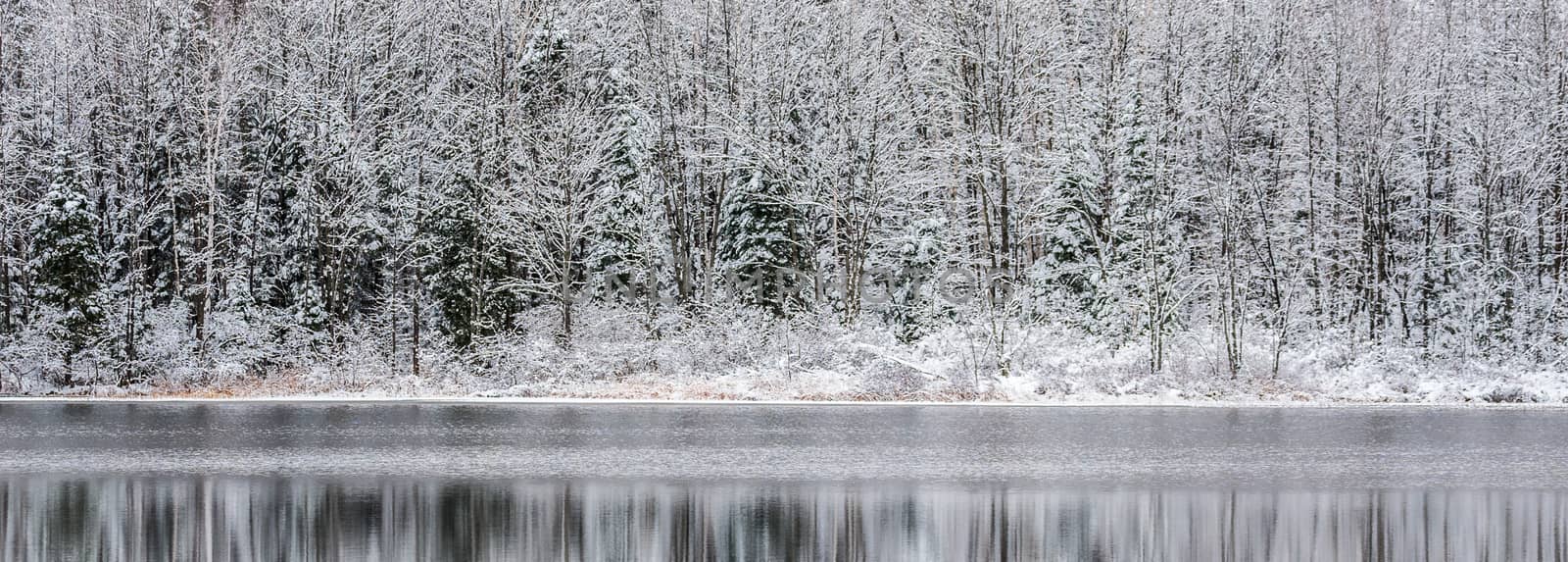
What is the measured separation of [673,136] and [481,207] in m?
6.96

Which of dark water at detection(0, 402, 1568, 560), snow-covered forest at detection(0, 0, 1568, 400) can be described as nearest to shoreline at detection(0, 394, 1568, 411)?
snow-covered forest at detection(0, 0, 1568, 400)

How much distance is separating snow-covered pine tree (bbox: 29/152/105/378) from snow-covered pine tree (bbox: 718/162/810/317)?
52.4 feet

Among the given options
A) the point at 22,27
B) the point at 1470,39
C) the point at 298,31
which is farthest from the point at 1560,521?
the point at 22,27

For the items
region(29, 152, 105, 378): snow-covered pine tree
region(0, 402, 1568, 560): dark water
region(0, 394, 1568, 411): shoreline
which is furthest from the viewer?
region(29, 152, 105, 378): snow-covered pine tree

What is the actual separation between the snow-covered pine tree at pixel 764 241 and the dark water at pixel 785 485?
1305 centimetres

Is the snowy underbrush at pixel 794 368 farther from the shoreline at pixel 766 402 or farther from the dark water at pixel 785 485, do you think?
the dark water at pixel 785 485

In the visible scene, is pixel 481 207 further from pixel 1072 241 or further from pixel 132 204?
pixel 1072 241

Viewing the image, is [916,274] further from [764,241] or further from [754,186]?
[754,186]

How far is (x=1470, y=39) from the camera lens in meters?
36.7

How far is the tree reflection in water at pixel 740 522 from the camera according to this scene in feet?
37.9

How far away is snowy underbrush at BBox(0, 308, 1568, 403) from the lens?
1152 inches

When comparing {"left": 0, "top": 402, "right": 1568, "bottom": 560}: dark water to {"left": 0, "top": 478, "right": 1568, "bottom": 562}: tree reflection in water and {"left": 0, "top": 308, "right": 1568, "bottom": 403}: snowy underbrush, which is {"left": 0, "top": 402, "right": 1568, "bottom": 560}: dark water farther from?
{"left": 0, "top": 308, "right": 1568, "bottom": 403}: snowy underbrush

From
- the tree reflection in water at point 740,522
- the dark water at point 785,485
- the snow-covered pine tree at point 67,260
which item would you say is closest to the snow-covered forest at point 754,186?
the snow-covered pine tree at point 67,260

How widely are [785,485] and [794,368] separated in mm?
15841
